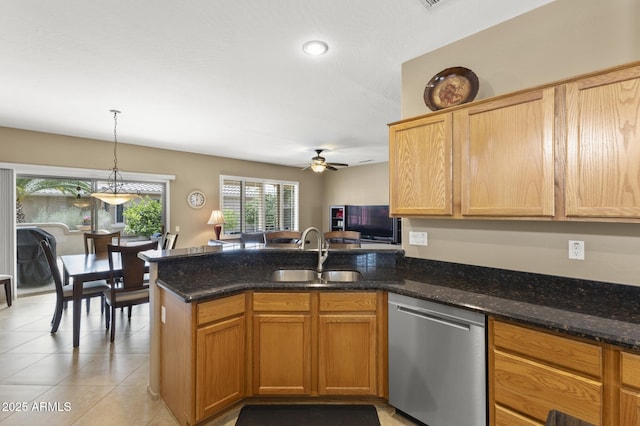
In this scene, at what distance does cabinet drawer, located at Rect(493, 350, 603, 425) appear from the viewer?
1.33m

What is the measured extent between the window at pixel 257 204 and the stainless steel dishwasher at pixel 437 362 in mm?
5570

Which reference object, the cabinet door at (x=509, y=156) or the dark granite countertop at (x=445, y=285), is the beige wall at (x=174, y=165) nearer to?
the dark granite countertop at (x=445, y=285)

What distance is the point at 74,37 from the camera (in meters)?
2.19

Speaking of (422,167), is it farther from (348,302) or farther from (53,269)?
(53,269)

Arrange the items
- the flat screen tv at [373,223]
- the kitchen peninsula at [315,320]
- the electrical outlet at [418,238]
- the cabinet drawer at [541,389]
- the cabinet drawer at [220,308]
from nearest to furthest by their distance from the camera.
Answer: the cabinet drawer at [541,389]
the kitchen peninsula at [315,320]
the cabinet drawer at [220,308]
the electrical outlet at [418,238]
the flat screen tv at [373,223]

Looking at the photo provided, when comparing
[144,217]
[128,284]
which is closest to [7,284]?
[144,217]

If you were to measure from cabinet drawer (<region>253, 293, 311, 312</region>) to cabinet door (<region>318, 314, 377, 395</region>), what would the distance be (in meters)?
0.16

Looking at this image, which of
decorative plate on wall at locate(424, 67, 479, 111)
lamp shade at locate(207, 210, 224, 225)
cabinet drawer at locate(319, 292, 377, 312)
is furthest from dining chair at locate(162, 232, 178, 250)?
decorative plate on wall at locate(424, 67, 479, 111)

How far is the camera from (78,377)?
101 inches

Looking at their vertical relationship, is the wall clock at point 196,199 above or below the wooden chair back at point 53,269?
above

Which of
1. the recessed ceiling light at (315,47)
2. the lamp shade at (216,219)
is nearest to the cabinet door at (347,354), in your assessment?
the recessed ceiling light at (315,47)

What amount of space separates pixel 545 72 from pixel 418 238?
4.57ft

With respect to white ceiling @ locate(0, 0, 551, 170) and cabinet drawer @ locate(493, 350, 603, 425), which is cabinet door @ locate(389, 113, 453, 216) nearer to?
white ceiling @ locate(0, 0, 551, 170)

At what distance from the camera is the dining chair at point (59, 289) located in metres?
3.29
